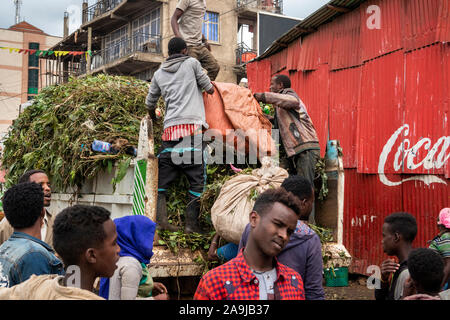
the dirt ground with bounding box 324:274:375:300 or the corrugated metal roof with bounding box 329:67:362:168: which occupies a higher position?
the corrugated metal roof with bounding box 329:67:362:168

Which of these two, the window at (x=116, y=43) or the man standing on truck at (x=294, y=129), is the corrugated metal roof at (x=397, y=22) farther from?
the window at (x=116, y=43)

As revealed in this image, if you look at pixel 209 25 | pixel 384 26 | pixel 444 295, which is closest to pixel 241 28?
pixel 209 25

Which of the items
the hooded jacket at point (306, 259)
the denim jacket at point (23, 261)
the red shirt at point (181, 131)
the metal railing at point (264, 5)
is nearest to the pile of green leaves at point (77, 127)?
the red shirt at point (181, 131)

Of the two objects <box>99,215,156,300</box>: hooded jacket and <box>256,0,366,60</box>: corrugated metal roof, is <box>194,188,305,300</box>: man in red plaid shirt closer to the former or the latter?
<box>99,215,156,300</box>: hooded jacket

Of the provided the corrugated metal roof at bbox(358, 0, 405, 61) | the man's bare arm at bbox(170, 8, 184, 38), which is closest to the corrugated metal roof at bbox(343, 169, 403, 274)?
the corrugated metal roof at bbox(358, 0, 405, 61)

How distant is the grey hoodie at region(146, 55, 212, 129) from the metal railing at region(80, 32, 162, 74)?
18.9 metres

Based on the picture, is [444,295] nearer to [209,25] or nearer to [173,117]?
[173,117]

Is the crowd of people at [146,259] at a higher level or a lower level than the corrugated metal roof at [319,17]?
lower

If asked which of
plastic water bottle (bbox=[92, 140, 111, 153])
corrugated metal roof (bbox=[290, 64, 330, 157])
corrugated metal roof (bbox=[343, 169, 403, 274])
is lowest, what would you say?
corrugated metal roof (bbox=[343, 169, 403, 274])

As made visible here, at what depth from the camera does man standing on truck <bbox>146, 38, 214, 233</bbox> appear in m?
3.88

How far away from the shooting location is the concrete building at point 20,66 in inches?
1475

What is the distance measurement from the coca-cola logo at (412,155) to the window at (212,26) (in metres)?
16.5

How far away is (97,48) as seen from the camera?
2903cm
